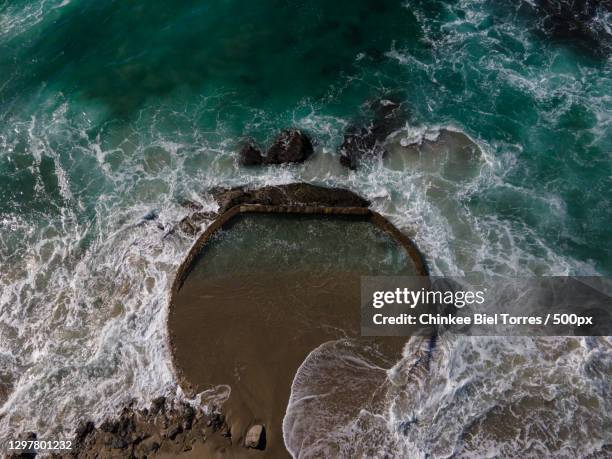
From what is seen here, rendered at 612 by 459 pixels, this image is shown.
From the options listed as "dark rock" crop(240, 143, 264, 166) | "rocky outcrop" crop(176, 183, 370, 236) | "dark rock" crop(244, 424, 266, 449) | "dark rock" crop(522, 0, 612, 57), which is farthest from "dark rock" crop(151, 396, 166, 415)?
"dark rock" crop(522, 0, 612, 57)

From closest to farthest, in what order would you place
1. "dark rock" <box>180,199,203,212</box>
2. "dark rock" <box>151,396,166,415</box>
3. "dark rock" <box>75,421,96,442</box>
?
"dark rock" <box>75,421,96,442</box> < "dark rock" <box>151,396,166,415</box> < "dark rock" <box>180,199,203,212</box>

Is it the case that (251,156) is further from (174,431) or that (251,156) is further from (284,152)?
(174,431)

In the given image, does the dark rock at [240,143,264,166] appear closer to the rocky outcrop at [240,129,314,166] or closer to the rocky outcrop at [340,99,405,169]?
the rocky outcrop at [240,129,314,166]

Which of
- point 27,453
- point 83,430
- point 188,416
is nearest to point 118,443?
point 83,430

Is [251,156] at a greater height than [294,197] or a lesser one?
greater

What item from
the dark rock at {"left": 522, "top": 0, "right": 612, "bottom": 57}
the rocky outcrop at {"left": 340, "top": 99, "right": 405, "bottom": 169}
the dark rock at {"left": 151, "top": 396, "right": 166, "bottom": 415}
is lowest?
the dark rock at {"left": 151, "top": 396, "right": 166, "bottom": 415}

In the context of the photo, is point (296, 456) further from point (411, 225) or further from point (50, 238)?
point (50, 238)

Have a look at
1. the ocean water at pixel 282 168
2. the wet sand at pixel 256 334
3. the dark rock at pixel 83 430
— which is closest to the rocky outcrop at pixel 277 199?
the ocean water at pixel 282 168
